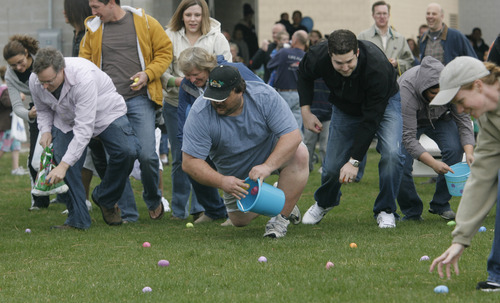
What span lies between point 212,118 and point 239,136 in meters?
0.27

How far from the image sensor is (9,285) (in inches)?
212

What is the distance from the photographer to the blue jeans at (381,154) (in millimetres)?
6992

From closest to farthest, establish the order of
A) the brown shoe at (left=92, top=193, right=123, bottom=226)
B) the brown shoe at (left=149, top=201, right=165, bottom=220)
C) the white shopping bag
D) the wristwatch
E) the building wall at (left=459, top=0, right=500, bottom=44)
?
the wristwatch → the brown shoe at (left=92, top=193, right=123, bottom=226) → the brown shoe at (left=149, top=201, right=165, bottom=220) → the white shopping bag → the building wall at (left=459, top=0, right=500, bottom=44)

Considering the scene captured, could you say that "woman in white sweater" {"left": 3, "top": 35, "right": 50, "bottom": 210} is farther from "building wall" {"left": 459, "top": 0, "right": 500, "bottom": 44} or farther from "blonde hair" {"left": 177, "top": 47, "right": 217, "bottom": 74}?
"building wall" {"left": 459, "top": 0, "right": 500, "bottom": 44}

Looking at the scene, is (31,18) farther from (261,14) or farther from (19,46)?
(19,46)

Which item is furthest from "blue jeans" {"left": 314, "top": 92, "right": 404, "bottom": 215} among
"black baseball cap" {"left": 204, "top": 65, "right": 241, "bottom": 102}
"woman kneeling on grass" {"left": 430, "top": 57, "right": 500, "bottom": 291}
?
"woman kneeling on grass" {"left": 430, "top": 57, "right": 500, "bottom": 291}

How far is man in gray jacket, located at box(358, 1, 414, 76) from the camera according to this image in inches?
408

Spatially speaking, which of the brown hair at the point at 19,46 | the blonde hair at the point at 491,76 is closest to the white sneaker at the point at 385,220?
the blonde hair at the point at 491,76

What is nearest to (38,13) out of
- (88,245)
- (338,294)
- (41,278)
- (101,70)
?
(101,70)

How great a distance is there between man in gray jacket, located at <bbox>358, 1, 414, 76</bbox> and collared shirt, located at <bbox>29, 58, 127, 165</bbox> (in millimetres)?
3969

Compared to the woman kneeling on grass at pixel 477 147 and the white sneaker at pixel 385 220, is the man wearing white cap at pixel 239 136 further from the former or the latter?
the woman kneeling on grass at pixel 477 147

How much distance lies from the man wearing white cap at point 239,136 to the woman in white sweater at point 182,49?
4.42 ft

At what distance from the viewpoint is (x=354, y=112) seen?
7082 millimetres

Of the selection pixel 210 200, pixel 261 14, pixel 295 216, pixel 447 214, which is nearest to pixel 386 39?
pixel 447 214
